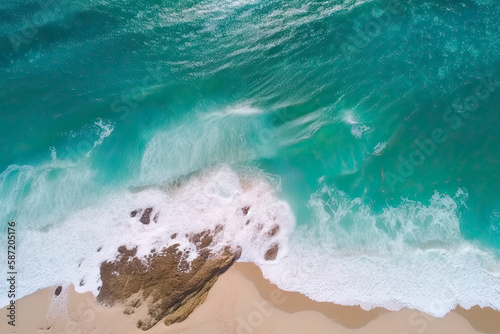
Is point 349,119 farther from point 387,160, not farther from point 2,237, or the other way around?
point 2,237

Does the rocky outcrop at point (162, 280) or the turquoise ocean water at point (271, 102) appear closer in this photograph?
the rocky outcrop at point (162, 280)

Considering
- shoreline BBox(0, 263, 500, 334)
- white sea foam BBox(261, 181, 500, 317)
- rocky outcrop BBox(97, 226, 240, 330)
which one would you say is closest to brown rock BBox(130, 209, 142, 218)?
rocky outcrop BBox(97, 226, 240, 330)

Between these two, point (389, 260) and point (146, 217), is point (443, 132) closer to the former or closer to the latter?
point (389, 260)

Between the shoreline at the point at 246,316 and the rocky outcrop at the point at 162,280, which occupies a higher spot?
the rocky outcrop at the point at 162,280

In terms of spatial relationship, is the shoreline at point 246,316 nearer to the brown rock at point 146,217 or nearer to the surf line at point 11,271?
the surf line at point 11,271

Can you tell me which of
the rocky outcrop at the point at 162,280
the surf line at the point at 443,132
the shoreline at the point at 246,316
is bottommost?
the shoreline at the point at 246,316

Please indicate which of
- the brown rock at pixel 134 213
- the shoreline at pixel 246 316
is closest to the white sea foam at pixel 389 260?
the shoreline at pixel 246 316

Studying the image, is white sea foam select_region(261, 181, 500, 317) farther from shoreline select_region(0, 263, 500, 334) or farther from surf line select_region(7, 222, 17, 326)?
surf line select_region(7, 222, 17, 326)

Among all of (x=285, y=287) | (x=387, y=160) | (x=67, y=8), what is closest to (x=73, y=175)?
(x=67, y=8)
